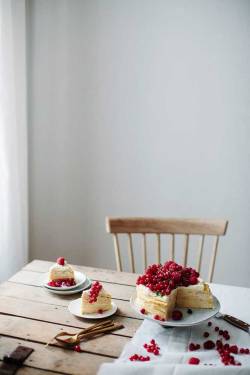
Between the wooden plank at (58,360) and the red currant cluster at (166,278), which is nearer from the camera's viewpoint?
the wooden plank at (58,360)

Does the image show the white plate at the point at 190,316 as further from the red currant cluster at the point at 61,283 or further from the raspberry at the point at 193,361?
the red currant cluster at the point at 61,283

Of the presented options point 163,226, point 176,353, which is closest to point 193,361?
point 176,353

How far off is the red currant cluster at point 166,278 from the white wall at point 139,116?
132cm

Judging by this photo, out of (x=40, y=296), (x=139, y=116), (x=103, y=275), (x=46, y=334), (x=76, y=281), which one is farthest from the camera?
(x=139, y=116)

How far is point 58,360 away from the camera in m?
1.18

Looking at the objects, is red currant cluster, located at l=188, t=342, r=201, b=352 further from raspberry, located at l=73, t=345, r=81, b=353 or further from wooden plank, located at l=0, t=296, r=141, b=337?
raspberry, located at l=73, t=345, r=81, b=353

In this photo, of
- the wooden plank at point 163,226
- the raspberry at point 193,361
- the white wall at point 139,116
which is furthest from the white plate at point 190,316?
the white wall at point 139,116

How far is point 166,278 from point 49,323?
1.29 ft

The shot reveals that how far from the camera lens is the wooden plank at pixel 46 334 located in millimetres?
1244

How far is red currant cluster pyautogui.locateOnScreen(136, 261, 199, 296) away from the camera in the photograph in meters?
1.36

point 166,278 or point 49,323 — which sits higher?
point 166,278

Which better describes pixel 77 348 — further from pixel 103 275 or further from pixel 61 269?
pixel 103 275

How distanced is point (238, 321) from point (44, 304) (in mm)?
649

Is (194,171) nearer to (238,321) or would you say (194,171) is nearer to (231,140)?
(231,140)
